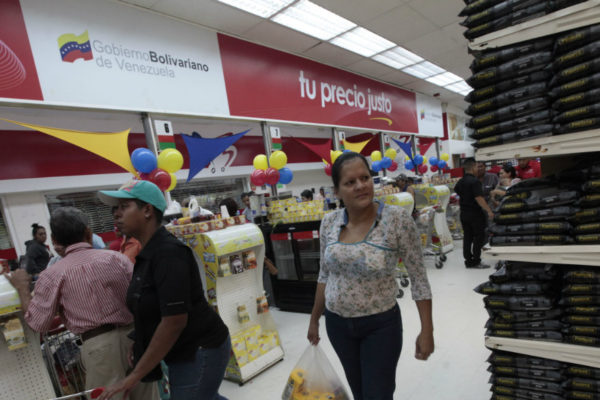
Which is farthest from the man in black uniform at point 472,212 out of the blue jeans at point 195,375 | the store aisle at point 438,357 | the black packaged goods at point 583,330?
the blue jeans at point 195,375

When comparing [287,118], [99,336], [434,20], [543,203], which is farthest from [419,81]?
[99,336]

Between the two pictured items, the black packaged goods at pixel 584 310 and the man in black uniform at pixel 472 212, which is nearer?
the black packaged goods at pixel 584 310

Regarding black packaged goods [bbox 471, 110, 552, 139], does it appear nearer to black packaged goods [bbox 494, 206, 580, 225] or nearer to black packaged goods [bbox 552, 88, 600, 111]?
black packaged goods [bbox 552, 88, 600, 111]

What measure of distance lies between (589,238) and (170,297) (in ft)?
5.40

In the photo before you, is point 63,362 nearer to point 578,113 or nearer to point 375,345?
point 375,345

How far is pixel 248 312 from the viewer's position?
3.07m

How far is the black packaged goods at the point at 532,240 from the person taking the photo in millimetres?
1222

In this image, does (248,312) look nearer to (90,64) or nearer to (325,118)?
(90,64)

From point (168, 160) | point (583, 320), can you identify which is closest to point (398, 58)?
point (168, 160)

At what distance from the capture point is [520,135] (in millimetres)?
1254

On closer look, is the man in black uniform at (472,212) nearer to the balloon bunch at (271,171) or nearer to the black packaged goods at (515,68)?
the balloon bunch at (271,171)

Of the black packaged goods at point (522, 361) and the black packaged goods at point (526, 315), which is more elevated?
the black packaged goods at point (526, 315)

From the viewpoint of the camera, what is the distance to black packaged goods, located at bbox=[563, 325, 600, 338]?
1.19m

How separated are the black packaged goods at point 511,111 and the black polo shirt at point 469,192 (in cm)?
385
